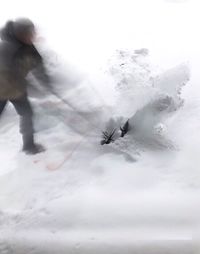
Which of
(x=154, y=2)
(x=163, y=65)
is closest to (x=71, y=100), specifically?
(x=163, y=65)

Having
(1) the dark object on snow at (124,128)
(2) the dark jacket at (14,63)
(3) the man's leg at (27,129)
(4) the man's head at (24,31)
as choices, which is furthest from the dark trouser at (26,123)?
(1) the dark object on snow at (124,128)

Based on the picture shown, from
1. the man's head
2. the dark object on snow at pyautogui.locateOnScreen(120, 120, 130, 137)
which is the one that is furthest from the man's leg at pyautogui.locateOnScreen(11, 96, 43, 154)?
the dark object on snow at pyautogui.locateOnScreen(120, 120, 130, 137)

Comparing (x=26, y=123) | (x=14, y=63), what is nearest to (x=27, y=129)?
(x=26, y=123)

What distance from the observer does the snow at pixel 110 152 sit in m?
2.15

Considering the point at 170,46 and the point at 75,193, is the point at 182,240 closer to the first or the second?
the point at 75,193

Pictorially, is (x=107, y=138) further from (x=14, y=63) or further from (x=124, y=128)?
(x=14, y=63)

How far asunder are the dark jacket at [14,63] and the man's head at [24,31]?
0.08ft

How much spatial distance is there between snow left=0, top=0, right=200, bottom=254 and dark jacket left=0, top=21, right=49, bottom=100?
38 cm

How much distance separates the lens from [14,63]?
8.54 ft

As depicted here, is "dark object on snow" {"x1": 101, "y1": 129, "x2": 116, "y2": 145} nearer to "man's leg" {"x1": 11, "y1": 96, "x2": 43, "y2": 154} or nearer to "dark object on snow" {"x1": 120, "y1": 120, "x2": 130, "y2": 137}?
"dark object on snow" {"x1": 120, "y1": 120, "x2": 130, "y2": 137}

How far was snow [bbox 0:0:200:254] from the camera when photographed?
7.05ft

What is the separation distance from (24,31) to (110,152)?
0.97 m

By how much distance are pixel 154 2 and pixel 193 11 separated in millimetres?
439

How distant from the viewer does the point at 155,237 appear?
82.7 inches
